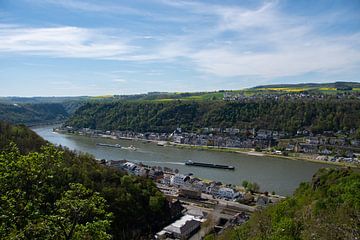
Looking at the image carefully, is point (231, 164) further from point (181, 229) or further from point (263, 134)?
point (181, 229)

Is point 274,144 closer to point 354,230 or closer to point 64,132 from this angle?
point 64,132

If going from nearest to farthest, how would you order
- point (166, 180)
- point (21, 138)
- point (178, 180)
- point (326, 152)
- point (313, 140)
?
point (21, 138)
point (178, 180)
point (166, 180)
point (326, 152)
point (313, 140)

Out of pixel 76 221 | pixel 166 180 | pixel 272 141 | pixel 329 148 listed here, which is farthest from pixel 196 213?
pixel 272 141

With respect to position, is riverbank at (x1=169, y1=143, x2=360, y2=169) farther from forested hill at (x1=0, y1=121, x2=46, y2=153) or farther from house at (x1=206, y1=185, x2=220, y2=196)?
forested hill at (x1=0, y1=121, x2=46, y2=153)

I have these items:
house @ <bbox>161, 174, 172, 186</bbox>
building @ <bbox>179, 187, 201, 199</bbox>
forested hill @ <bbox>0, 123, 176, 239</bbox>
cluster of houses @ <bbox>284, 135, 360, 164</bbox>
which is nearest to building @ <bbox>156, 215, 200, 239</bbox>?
building @ <bbox>179, 187, 201, 199</bbox>

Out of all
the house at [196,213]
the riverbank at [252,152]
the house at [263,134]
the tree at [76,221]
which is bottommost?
the riverbank at [252,152]

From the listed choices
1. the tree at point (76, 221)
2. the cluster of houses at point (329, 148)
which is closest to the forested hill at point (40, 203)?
the tree at point (76, 221)

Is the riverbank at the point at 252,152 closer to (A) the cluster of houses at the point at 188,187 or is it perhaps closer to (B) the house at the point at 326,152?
(B) the house at the point at 326,152
